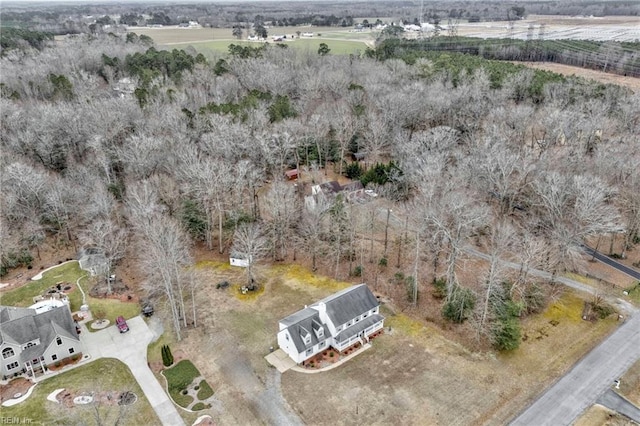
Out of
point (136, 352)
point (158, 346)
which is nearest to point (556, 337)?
point (158, 346)

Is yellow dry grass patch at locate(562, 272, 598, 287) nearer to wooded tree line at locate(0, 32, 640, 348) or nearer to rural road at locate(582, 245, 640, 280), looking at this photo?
wooded tree line at locate(0, 32, 640, 348)

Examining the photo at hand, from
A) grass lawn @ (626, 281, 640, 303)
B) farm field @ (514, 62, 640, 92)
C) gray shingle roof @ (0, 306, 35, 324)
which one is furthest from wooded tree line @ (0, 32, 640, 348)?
farm field @ (514, 62, 640, 92)

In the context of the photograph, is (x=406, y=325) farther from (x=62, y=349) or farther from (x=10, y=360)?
(x=10, y=360)

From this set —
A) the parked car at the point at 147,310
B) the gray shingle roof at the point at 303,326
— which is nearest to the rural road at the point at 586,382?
the gray shingle roof at the point at 303,326

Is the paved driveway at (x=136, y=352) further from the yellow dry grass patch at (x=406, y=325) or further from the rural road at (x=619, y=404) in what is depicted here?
the rural road at (x=619, y=404)

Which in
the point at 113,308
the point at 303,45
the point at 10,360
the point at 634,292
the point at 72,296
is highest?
the point at 303,45

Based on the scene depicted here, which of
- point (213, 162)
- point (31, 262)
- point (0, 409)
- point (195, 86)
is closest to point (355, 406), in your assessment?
point (0, 409)
